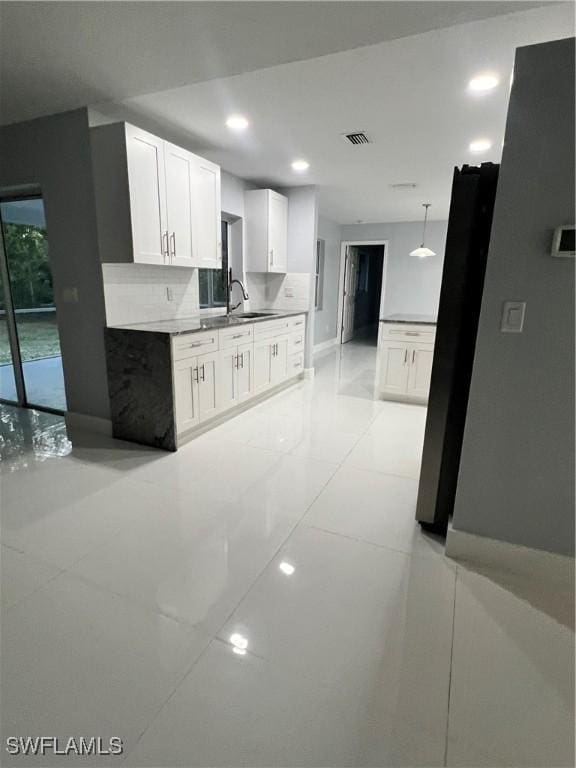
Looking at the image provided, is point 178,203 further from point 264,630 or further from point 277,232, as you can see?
point 264,630

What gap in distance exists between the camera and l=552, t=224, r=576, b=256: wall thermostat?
1.49 meters

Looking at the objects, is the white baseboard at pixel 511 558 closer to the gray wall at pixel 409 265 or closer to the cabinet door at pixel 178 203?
the cabinet door at pixel 178 203

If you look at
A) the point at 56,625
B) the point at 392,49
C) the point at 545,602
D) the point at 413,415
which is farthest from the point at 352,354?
the point at 56,625

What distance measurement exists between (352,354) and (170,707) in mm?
6610

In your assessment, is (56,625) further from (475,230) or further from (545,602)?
(475,230)

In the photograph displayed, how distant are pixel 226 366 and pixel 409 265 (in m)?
5.61

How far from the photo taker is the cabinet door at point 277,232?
15.6ft

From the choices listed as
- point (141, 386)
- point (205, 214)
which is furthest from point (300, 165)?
point (141, 386)

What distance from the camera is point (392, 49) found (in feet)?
6.96

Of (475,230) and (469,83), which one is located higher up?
(469,83)

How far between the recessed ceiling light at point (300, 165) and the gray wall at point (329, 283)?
3.01 metres

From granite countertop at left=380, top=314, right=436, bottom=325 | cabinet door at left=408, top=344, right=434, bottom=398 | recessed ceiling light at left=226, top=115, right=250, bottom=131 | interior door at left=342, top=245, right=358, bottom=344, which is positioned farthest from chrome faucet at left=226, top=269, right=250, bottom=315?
interior door at left=342, top=245, right=358, bottom=344

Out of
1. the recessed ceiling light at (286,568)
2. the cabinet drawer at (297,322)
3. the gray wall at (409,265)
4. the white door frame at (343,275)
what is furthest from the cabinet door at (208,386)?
the gray wall at (409,265)

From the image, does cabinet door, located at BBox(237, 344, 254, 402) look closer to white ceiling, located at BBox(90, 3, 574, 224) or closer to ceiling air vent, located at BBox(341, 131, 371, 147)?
white ceiling, located at BBox(90, 3, 574, 224)
